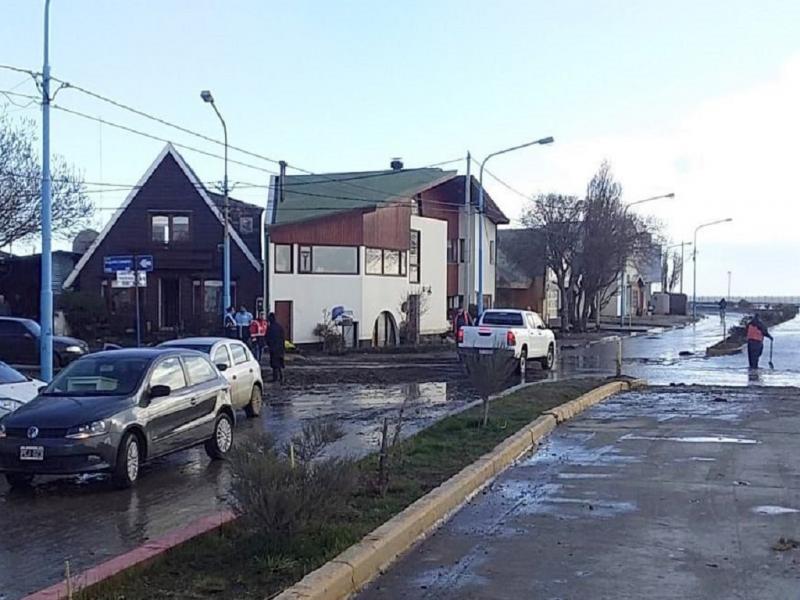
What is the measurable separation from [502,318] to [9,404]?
1923 cm

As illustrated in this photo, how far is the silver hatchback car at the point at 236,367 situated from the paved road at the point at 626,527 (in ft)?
19.6

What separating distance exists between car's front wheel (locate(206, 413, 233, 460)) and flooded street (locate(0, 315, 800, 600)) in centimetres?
24

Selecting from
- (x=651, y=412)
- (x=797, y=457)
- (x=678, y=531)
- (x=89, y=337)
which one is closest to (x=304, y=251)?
(x=89, y=337)

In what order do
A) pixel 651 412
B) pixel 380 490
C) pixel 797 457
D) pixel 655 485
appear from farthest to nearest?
1. pixel 651 412
2. pixel 797 457
3. pixel 655 485
4. pixel 380 490

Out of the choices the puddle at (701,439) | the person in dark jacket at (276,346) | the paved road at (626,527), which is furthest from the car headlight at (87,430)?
the person in dark jacket at (276,346)

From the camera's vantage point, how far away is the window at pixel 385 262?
46406 millimetres

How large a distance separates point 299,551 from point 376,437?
26.8ft

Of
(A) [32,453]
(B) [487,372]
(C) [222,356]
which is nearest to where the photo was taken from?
(A) [32,453]

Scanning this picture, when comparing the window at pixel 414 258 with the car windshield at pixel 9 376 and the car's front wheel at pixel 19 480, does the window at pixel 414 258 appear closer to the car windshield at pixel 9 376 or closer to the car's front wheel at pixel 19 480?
the car windshield at pixel 9 376

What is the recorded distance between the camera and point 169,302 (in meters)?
45.5

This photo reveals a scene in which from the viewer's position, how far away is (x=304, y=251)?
44.4 metres

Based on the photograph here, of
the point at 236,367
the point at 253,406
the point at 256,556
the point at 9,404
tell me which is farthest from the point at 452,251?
the point at 256,556

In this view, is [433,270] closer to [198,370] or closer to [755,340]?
[755,340]

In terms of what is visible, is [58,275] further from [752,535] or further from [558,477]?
[752,535]
